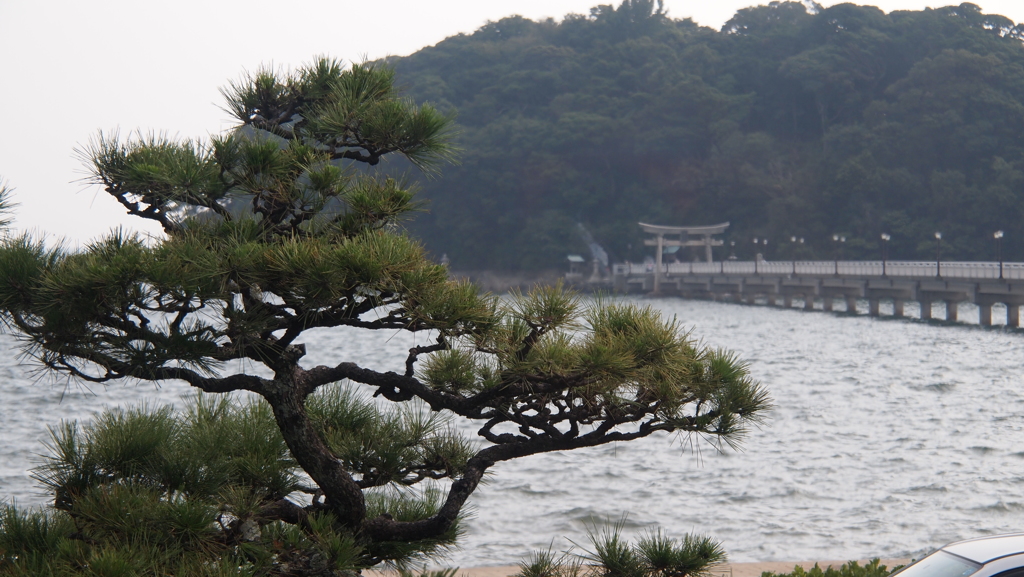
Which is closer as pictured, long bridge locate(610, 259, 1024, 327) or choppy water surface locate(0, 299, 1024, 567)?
choppy water surface locate(0, 299, 1024, 567)

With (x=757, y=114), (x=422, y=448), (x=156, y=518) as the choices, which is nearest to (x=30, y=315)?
(x=156, y=518)

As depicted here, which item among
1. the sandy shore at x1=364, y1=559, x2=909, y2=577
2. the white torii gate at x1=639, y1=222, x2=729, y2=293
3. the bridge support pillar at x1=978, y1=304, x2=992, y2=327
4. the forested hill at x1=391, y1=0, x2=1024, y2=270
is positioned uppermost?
the forested hill at x1=391, y1=0, x2=1024, y2=270

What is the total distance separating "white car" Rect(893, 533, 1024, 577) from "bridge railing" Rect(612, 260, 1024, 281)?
2958cm

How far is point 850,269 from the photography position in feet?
129

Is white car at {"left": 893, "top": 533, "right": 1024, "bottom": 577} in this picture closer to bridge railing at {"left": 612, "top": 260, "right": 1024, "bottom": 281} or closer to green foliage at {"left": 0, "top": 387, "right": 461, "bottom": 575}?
green foliage at {"left": 0, "top": 387, "right": 461, "bottom": 575}

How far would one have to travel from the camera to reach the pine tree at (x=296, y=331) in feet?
9.82

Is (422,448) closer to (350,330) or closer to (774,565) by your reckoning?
(774,565)

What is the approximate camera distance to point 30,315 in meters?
3.10

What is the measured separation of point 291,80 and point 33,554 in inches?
83.8

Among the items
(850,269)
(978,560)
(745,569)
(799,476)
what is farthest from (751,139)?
(978,560)

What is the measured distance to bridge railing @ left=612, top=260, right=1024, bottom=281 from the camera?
104ft

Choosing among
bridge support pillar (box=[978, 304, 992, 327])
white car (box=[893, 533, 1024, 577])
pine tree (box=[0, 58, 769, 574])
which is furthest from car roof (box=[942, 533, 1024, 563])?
bridge support pillar (box=[978, 304, 992, 327])

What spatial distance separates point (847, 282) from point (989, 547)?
3981cm

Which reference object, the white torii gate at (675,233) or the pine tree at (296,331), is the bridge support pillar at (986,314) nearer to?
the white torii gate at (675,233)
